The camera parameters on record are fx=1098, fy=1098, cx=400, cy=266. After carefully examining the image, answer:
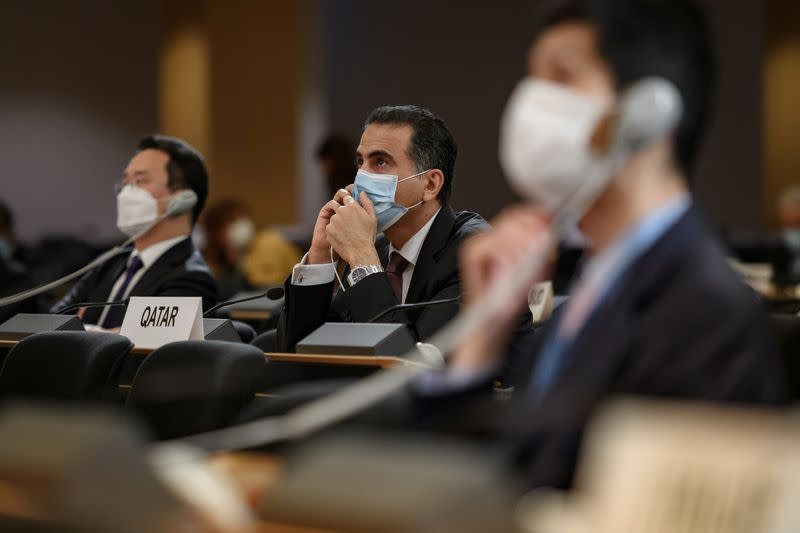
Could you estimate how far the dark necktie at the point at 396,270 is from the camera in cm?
374

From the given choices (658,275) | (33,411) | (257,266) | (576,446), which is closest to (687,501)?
(576,446)

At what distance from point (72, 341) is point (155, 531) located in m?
2.28

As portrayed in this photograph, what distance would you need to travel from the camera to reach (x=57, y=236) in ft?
37.4

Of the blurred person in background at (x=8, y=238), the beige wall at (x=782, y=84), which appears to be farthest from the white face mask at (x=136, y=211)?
the beige wall at (x=782, y=84)

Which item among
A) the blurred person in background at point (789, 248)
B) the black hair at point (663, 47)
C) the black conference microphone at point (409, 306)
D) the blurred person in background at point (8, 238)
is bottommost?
the blurred person in background at point (8, 238)

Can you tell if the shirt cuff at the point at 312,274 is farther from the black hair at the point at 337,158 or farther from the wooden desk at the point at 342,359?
Answer: the black hair at the point at 337,158

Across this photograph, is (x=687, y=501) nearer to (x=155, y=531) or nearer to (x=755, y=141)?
(x=155, y=531)

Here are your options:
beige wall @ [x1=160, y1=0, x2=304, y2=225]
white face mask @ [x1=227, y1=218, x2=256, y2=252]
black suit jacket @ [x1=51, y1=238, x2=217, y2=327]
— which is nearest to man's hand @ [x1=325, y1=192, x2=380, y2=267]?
black suit jacket @ [x1=51, y1=238, x2=217, y2=327]

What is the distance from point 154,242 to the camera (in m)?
4.60

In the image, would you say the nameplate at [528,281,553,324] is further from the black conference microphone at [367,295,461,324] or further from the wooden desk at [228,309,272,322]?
the wooden desk at [228,309,272,322]

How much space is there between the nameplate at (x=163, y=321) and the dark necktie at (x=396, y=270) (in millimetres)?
696

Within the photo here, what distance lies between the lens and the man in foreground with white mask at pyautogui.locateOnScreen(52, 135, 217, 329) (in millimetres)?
4367

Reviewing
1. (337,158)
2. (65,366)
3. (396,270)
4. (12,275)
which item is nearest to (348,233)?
(396,270)

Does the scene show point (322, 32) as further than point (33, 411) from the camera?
Yes
